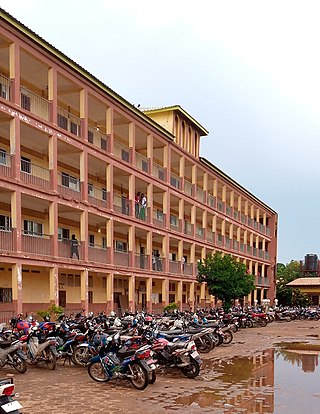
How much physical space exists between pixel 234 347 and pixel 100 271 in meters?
9.49

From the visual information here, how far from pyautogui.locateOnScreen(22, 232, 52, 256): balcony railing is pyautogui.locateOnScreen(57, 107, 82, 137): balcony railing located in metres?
5.60

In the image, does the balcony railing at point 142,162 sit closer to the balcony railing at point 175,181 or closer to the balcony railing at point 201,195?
the balcony railing at point 175,181

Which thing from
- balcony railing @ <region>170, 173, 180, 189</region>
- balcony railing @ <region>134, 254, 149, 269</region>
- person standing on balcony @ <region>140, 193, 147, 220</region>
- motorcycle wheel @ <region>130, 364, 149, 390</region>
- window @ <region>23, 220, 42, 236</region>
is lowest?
motorcycle wheel @ <region>130, 364, 149, 390</region>

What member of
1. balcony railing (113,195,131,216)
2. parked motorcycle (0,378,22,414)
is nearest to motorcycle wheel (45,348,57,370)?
parked motorcycle (0,378,22,414)

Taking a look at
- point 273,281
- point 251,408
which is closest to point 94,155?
point 251,408

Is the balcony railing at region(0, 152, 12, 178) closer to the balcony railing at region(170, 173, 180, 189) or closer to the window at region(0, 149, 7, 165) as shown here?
the window at region(0, 149, 7, 165)

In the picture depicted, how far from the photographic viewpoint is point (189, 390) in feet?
32.0

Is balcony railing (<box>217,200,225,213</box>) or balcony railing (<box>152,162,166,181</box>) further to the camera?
balcony railing (<box>217,200,225,213</box>)

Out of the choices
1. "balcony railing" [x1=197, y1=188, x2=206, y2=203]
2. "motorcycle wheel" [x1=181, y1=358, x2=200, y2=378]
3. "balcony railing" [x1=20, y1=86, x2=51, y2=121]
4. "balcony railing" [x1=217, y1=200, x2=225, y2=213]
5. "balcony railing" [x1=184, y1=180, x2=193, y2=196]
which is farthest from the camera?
"balcony railing" [x1=217, y1=200, x2=225, y2=213]

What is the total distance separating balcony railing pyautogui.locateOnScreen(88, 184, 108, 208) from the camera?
80.7ft

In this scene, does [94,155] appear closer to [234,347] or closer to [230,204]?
[234,347]

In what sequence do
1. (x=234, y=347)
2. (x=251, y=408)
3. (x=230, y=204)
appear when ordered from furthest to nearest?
(x=230, y=204)
(x=234, y=347)
(x=251, y=408)

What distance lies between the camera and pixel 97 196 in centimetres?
2675

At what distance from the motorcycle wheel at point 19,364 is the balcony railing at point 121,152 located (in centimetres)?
1727
